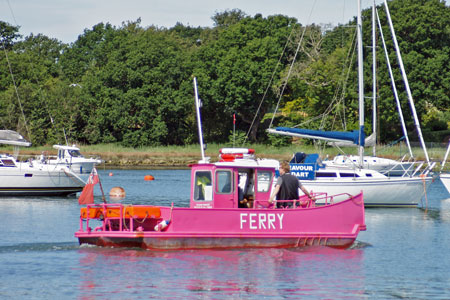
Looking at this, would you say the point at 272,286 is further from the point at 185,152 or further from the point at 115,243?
the point at 185,152

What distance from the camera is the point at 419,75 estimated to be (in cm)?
7594

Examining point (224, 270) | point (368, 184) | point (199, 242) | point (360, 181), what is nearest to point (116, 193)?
point (360, 181)

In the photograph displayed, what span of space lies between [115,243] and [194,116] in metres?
69.4

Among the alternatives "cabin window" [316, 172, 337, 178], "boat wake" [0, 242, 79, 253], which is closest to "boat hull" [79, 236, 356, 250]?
"boat wake" [0, 242, 79, 253]

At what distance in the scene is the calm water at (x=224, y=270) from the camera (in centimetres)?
1834

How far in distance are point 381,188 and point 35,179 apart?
61.0 ft

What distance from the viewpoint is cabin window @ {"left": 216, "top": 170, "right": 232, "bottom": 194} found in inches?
910

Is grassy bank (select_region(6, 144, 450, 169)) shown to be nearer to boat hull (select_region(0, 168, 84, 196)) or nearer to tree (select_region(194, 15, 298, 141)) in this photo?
tree (select_region(194, 15, 298, 141))

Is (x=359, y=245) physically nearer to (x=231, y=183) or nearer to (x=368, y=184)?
(x=231, y=183)

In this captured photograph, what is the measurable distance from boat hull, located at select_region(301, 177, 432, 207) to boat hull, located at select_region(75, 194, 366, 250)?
47.9ft

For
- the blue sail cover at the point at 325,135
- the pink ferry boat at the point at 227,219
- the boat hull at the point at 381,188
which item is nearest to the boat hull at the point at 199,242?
the pink ferry boat at the point at 227,219

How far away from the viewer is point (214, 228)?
22297mm

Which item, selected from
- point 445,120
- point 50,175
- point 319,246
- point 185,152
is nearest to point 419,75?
point 445,120

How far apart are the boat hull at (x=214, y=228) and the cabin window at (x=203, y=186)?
3.80ft
